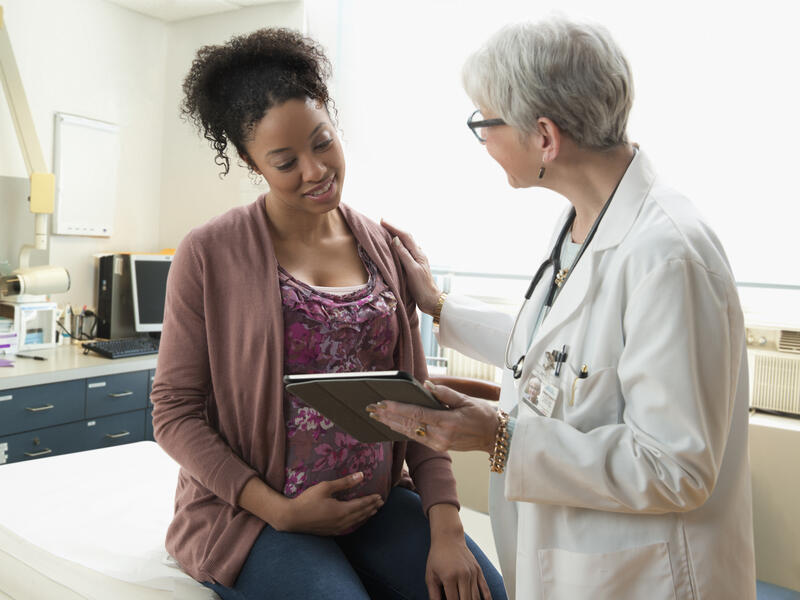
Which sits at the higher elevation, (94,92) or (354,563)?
(94,92)

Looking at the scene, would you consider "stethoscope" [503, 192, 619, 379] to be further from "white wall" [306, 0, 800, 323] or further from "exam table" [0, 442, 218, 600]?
"white wall" [306, 0, 800, 323]

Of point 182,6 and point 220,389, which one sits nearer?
point 220,389

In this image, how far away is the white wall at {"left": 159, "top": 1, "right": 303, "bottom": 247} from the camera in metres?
3.58

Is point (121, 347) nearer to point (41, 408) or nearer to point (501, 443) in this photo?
point (41, 408)

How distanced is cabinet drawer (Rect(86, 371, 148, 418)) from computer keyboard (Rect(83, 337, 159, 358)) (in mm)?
99

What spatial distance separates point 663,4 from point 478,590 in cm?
236

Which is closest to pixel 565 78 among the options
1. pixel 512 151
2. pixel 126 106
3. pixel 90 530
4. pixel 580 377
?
pixel 512 151

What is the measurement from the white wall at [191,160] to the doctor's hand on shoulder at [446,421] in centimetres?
269

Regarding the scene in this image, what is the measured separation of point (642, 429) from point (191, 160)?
3.28m

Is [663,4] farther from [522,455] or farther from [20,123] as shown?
[20,123]

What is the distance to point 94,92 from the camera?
11.3 ft

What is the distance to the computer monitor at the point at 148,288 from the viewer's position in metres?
3.37

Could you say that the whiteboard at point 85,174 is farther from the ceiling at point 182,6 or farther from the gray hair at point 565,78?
the gray hair at point 565,78

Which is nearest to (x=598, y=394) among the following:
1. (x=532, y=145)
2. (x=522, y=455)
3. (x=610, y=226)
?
(x=522, y=455)
